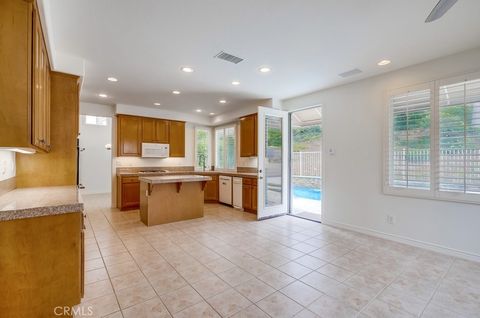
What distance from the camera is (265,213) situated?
4844 millimetres

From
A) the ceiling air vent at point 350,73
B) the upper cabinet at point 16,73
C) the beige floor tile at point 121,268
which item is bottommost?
the beige floor tile at point 121,268

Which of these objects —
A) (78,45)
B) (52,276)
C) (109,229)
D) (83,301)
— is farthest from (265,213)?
(78,45)

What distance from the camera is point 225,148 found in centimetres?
723

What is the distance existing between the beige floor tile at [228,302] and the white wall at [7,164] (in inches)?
87.4

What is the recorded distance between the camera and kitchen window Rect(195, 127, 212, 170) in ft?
24.2

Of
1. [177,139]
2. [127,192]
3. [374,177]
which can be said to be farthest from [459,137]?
[127,192]

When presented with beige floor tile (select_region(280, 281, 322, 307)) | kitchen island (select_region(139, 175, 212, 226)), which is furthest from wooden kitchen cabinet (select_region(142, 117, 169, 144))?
beige floor tile (select_region(280, 281, 322, 307))

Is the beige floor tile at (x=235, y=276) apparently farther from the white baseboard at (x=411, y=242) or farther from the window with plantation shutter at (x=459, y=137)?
the window with plantation shutter at (x=459, y=137)

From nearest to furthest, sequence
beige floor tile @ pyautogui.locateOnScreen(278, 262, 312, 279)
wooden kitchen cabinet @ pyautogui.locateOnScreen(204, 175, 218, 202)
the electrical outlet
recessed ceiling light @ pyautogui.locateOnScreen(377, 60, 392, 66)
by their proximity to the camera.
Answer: beige floor tile @ pyautogui.locateOnScreen(278, 262, 312, 279)
recessed ceiling light @ pyautogui.locateOnScreen(377, 60, 392, 66)
the electrical outlet
wooden kitchen cabinet @ pyautogui.locateOnScreen(204, 175, 218, 202)

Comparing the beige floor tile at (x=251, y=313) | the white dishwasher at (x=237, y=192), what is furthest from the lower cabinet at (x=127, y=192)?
the beige floor tile at (x=251, y=313)

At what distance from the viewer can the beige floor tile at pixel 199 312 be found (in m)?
1.86

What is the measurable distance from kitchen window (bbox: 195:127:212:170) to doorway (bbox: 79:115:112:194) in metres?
3.43

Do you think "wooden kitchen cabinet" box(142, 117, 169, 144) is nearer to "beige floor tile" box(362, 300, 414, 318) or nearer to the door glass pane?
the door glass pane

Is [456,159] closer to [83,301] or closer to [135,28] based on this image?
[135,28]
